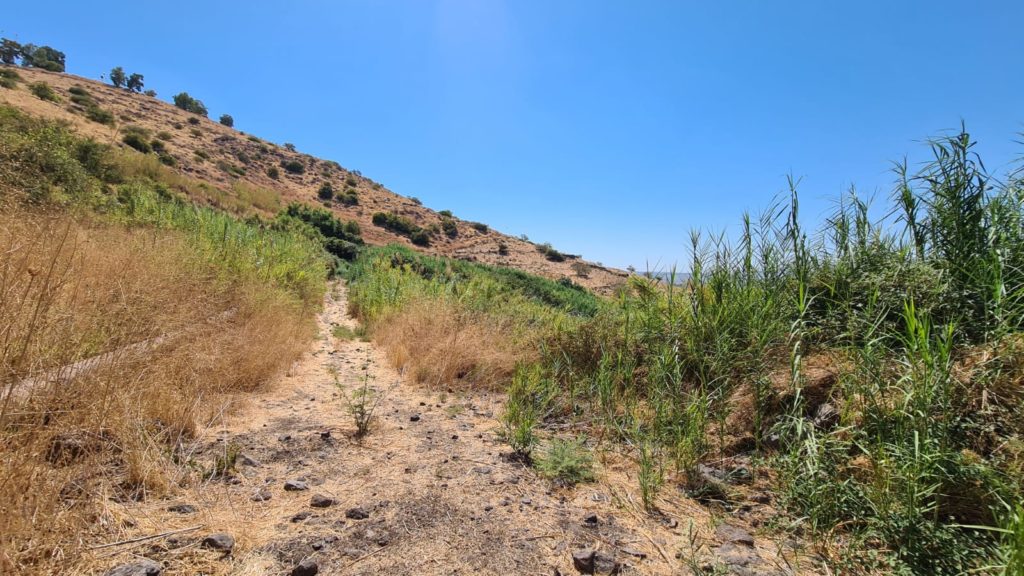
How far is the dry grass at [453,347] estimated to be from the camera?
16.5 ft

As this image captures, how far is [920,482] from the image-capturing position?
1.89 meters

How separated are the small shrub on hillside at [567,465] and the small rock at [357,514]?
1194mm

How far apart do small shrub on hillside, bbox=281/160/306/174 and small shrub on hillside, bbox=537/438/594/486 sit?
154ft

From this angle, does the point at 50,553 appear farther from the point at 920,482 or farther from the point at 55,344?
the point at 920,482

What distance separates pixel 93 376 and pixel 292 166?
Result: 1842 inches

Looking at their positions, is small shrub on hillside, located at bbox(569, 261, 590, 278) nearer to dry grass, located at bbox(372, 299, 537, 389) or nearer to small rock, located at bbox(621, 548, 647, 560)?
dry grass, located at bbox(372, 299, 537, 389)

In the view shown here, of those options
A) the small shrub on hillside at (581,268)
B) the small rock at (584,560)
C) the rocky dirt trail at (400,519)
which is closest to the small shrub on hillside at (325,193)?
the small shrub on hillside at (581,268)

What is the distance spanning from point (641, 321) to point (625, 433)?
1.30m

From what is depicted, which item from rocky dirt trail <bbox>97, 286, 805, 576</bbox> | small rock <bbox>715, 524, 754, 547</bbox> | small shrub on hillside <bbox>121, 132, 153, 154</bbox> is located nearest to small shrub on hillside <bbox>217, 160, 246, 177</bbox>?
small shrub on hillside <bbox>121, 132, 153, 154</bbox>

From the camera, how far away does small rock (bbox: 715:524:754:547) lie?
6.55 ft

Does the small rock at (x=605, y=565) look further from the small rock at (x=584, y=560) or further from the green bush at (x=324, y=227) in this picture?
the green bush at (x=324, y=227)

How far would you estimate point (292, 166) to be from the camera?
4147 cm

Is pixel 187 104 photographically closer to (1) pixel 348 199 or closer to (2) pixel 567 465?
(1) pixel 348 199

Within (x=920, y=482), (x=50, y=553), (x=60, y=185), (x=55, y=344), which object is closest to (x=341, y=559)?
(x=50, y=553)
